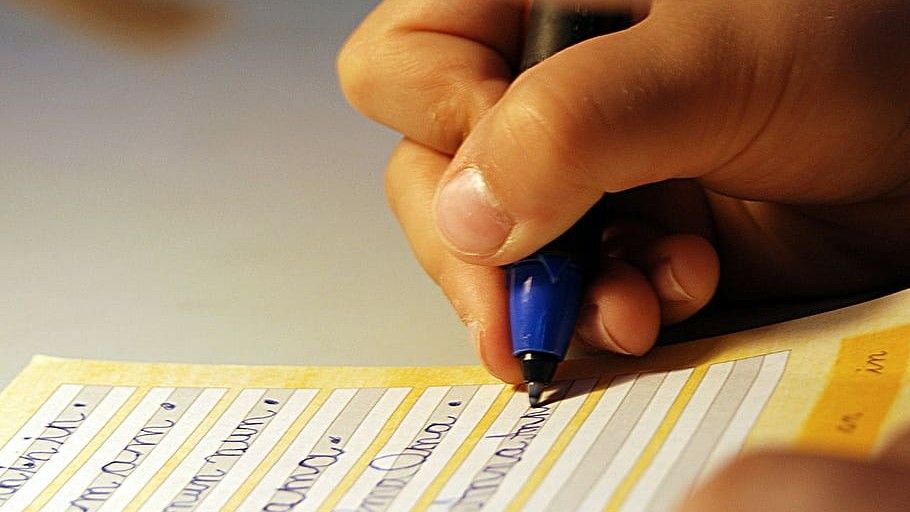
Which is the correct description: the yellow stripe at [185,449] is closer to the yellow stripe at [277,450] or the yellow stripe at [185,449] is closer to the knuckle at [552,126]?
the yellow stripe at [277,450]

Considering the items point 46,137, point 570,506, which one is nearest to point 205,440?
point 570,506

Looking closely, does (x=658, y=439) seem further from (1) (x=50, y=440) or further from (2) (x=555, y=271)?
(1) (x=50, y=440)

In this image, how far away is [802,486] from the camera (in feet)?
0.75

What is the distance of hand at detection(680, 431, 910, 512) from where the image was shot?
23 centimetres

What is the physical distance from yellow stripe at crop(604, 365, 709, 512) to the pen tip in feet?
0.15

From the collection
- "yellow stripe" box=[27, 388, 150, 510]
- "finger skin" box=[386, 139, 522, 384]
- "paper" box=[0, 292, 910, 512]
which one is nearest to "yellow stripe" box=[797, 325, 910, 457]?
"paper" box=[0, 292, 910, 512]

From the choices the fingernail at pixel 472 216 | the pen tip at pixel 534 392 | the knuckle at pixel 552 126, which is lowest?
the pen tip at pixel 534 392

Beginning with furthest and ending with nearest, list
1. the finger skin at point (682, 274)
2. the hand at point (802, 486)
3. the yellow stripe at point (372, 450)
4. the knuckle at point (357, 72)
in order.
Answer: the knuckle at point (357, 72), the finger skin at point (682, 274), the yellow stripe at point (372, 450), the hand at point (802, 486)

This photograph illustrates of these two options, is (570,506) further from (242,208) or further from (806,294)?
(242,208)

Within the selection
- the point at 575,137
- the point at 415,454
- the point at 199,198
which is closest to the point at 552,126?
the point at 575,137

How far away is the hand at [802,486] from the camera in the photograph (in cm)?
23

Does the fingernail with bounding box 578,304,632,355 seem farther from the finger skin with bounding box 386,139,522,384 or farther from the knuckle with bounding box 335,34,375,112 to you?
the knuckle with bounding box 335,34,375,112

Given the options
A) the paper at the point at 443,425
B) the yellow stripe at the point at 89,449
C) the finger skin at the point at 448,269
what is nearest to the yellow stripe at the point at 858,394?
the paper at the point at 443,425

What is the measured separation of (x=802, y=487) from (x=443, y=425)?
0.16 metres
